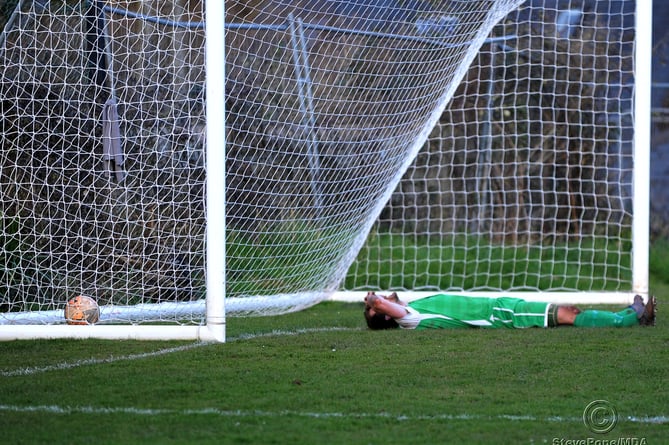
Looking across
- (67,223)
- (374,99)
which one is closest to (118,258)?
(67,223)

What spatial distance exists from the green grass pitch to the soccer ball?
0.32 m

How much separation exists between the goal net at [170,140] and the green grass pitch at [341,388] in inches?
28.0

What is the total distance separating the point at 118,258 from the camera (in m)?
6.09

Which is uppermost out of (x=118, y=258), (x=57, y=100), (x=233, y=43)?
(x=233, y=43)

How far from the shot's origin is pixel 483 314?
20.1 ft

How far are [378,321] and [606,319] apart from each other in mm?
1456

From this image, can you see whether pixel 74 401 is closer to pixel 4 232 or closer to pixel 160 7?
pixel 4 232

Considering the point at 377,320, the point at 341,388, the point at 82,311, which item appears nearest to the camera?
the point at 341,388

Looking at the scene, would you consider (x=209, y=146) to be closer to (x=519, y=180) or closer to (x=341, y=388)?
(x=341, y=388)

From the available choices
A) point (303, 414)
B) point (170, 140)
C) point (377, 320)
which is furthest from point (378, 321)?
point (303, 414)

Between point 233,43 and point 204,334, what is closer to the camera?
point 204,334

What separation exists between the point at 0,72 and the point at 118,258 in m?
1.35

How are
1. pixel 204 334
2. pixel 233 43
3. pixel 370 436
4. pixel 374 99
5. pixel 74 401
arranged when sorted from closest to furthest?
pixel 370 436 < pixel 74 401 < pixel 204 334 < pixel 233 43 < pixel 374 99

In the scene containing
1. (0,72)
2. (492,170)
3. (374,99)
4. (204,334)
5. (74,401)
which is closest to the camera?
(74,401)
